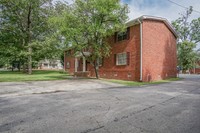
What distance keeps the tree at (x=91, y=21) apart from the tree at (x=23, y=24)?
10.9m

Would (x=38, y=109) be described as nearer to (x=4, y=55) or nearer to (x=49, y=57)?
(x=49, y=57)

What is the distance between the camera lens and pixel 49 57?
25906 millimetres

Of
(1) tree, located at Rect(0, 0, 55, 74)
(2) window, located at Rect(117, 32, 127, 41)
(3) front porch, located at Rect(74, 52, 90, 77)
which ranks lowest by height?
(3) front porch, located at Rect(74, 52, 90, 77)

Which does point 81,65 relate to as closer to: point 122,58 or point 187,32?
point 122,58

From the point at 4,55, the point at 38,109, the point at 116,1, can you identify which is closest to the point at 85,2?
the point at 116,1

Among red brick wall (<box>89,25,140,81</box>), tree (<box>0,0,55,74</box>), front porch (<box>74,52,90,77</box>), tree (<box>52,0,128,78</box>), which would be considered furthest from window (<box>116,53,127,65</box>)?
tree (<box>0,0,55,74</box>)

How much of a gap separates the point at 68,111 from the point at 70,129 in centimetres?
140

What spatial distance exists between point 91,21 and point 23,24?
15536 millimetres

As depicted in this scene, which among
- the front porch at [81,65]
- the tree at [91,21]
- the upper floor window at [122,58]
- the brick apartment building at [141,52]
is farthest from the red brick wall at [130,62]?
the front porch at [81,65]

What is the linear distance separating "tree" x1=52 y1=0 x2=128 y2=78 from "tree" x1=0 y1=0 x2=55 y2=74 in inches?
431

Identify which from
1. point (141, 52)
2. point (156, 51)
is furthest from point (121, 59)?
point (156, 51)

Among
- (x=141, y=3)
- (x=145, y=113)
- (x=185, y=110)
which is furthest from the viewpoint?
(x=141, y=3)

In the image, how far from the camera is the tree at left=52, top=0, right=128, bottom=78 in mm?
13781

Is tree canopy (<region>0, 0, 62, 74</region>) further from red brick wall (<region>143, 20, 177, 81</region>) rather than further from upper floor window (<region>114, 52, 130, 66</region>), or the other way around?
red brick wall (<region>143, 20, 177, 81</region>)
